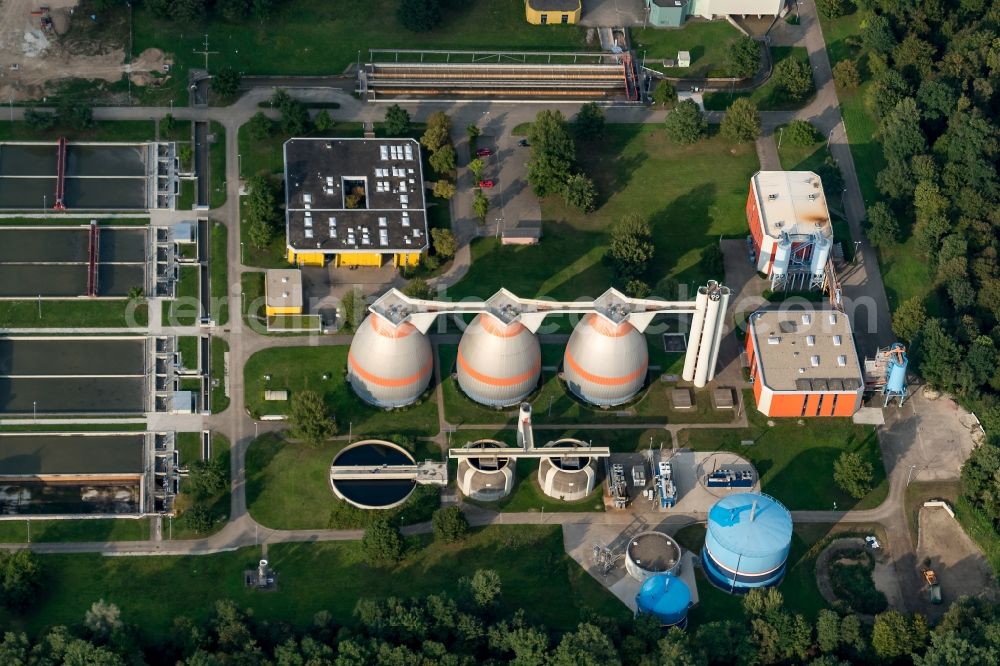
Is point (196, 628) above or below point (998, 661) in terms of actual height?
above

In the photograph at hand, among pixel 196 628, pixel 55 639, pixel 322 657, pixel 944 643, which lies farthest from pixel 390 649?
pixel 944 643

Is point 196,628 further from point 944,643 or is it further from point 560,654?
point 944,643

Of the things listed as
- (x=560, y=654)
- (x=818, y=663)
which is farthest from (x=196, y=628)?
(x=818, y=663)

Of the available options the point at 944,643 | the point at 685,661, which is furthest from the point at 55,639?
the point at 944,643

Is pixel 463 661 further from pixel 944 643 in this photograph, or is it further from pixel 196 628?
pixel 944 643

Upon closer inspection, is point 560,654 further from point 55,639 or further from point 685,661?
point 55,639

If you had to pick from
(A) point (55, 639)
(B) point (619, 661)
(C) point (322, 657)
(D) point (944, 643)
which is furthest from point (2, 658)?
(D) point (944, 643)

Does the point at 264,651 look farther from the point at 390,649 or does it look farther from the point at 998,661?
the point at 998,661
